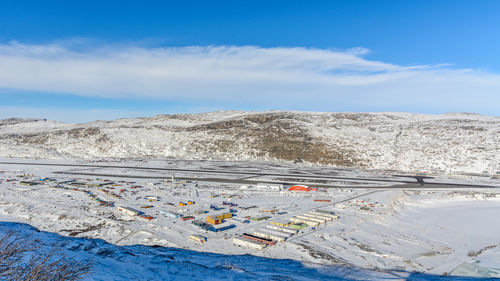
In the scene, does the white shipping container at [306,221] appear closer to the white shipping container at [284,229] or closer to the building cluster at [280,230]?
the building cluster at [280,230]

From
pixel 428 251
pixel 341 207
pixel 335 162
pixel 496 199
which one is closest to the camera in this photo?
pixel 428 251

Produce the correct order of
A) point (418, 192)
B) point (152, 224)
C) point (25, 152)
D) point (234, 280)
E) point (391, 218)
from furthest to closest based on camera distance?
point (25, 152)
point (418, 192)
point (391, 218)
point (152, 224)
point (234, 280)

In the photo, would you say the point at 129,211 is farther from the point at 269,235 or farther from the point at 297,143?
the point at 297,143

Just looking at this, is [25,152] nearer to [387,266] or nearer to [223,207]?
[223,207]

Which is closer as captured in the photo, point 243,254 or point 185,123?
point 243,254

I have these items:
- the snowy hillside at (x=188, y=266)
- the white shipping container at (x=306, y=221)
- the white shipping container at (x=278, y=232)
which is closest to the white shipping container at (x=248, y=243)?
the snowy hillside at (x=188, y=266)

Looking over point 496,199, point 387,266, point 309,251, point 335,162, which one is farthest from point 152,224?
point 335,162

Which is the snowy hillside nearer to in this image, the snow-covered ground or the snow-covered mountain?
the snow-covered ground

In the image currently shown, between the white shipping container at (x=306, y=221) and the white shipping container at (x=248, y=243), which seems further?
the white shipping container at (x=306, y=221)
